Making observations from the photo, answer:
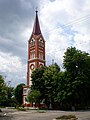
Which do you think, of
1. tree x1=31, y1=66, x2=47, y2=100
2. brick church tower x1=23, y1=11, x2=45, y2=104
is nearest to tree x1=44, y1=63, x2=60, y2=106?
tree x1=31, y1=66, x2=47, y2=100

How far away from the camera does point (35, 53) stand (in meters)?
82.3

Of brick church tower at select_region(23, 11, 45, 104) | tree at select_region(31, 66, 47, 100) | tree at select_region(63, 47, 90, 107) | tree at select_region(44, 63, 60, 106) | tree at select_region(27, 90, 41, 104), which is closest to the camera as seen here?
tree at select_region(63, 47, 90, 107)

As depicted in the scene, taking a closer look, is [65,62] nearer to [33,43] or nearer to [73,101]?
[73,101]

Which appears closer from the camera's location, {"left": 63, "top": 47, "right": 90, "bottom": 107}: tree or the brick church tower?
{"left": 63, "top": 47, "right": 90, "bottom": 107}: tree

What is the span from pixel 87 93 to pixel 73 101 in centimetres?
382

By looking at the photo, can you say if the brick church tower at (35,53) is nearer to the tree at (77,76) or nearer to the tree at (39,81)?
the tree at (39,81)

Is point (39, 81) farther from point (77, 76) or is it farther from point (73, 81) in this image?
point (77, 76)

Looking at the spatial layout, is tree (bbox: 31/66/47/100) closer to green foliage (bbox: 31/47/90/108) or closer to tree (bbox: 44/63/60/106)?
tree (bbox: 44/63/60/106)

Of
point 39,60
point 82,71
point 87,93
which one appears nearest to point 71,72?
point 82,71

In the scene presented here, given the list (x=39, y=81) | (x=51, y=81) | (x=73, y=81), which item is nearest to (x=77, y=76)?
(x=73, y=81)

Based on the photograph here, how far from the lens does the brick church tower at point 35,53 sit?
81562 millimetres

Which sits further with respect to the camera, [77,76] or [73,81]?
[73,81]

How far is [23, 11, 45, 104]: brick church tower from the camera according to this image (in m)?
81.6

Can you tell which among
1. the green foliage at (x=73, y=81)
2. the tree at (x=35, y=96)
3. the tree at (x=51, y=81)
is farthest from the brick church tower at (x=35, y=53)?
the green foliage at (x=73, y=81)
